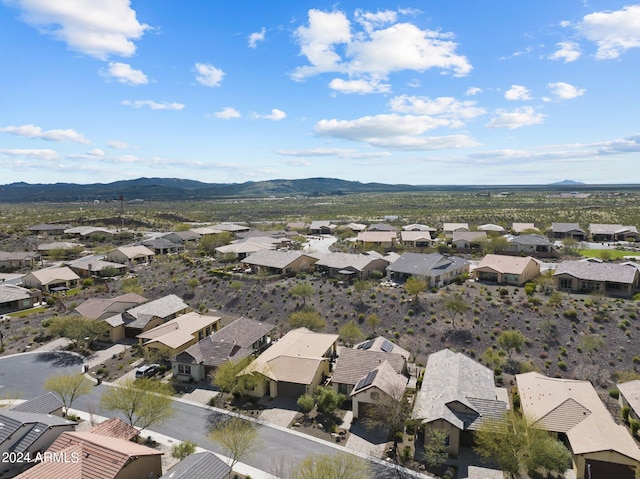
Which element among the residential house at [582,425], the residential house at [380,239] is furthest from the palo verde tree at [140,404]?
the residential house at [380,239]

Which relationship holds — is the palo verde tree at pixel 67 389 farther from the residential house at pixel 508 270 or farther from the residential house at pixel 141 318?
the residential house at pixel 508 270

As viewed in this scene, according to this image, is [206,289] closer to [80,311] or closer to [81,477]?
[80,311]

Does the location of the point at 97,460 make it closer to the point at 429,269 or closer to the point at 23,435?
the point at 23,435

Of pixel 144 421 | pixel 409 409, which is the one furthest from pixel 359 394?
pixel 144 421

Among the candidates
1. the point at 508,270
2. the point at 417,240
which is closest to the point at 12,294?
the point at 508,270

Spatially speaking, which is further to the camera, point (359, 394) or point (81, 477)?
point (359, 394)

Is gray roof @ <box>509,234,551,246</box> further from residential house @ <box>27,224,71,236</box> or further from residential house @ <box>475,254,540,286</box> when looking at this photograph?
residential house @ <box>27,224,71,236</box>
